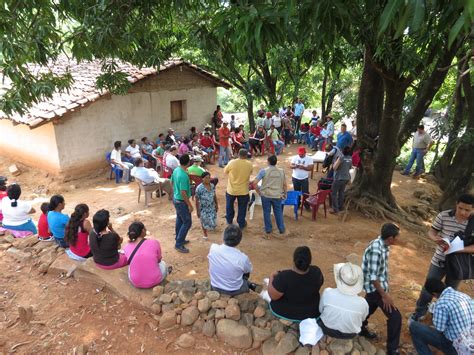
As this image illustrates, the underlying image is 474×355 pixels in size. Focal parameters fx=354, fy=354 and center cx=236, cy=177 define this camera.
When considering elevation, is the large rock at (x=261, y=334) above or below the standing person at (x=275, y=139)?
below

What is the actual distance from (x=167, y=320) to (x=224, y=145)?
28.4 feet

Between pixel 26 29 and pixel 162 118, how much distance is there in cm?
961

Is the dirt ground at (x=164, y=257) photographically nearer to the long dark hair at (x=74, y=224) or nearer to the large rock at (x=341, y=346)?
the long dark hair at (x=74, y=224)

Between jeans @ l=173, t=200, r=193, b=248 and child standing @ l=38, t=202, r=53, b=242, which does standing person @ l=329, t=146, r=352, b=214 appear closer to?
jeans @ l=173, t=200, r=193, b=248

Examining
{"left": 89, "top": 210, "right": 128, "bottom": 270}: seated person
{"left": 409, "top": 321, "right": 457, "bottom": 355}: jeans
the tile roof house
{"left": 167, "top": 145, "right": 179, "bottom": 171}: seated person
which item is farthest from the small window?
{"left": 409, "top": 321, "right": 457, "bottom": 355}: jeans

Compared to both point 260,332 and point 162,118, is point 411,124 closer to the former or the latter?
point 260,332

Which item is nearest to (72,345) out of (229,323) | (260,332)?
(229,323)

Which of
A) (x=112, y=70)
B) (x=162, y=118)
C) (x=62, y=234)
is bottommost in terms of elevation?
(x=62, y=234)

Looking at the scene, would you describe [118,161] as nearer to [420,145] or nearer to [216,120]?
[216,120]

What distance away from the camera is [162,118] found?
535 inches

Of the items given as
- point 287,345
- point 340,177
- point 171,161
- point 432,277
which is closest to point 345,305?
point 287,345

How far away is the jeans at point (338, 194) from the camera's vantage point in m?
8.08

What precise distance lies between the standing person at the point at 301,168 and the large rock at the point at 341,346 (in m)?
4.88

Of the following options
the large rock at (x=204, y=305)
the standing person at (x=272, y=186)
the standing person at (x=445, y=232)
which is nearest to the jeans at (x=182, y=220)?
the standing person at (x=272, y=186)
